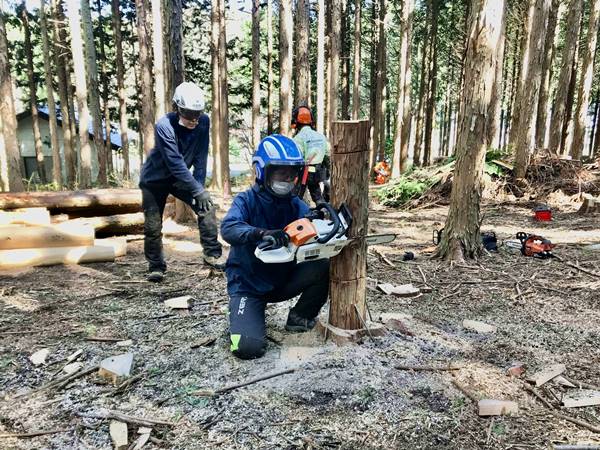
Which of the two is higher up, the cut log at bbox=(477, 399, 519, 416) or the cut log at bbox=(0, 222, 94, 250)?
the cut log at bbox=(0, 222, 94, 250)

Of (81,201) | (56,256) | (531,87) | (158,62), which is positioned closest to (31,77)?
(158,62)

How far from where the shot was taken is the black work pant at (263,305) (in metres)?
3.03

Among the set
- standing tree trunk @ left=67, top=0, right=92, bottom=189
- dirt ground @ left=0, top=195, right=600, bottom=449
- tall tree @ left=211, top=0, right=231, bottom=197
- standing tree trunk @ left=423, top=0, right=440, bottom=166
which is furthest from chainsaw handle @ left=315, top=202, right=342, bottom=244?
standing tree trunk @ left=423, top=0, right=440, bottom=166

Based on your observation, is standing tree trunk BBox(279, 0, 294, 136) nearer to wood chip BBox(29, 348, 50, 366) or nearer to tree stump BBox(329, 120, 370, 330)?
tree stump BBox(329, 120, 370, 330)

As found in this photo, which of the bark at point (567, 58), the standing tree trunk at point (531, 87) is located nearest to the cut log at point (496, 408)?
the standing tree trunk at point (531, 87)

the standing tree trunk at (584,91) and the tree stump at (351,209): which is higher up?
the standing tree trunk at (584,91)

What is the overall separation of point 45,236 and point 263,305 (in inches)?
158

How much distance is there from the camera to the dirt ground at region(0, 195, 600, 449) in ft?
7.46

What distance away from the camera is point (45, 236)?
5816 mm

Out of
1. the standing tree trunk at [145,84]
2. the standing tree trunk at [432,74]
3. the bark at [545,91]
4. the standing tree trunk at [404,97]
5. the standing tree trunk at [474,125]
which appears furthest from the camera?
the standing tree trunk at [432,74]

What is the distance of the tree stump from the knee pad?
0.57 metres

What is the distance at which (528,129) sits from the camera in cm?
1030

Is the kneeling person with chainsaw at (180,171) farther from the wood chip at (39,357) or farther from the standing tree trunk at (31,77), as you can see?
the standing tree trunk at (31,77)

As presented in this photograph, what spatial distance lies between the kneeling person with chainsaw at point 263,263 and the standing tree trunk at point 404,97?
13450 millimetres
